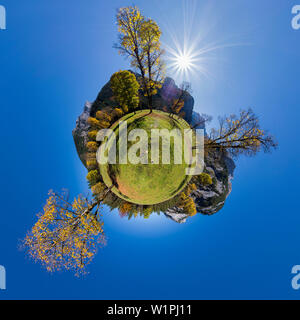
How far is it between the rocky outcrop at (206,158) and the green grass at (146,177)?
3.38 metres

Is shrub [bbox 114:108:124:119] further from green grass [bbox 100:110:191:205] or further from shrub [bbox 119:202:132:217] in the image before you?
shrub [bbox 119:202:132:217]

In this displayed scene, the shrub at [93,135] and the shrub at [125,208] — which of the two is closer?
the shrub at [93,135]

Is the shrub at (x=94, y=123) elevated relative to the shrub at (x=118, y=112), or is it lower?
lower

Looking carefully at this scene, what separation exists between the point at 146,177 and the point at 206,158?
9.20m

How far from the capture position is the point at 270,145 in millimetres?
13969

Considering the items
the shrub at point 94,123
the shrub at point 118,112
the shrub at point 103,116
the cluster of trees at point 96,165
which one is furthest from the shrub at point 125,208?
the shrub at point 118,112

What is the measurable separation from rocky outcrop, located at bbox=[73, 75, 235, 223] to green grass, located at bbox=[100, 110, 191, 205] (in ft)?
11.1

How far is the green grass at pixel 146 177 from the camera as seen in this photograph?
16.5 meters

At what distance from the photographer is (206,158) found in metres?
19.4

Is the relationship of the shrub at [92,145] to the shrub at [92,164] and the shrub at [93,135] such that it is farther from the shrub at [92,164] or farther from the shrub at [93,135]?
the shrub at [92,164]

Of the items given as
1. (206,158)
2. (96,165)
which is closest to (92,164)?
(96,165)

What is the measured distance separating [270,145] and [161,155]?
36.7ft

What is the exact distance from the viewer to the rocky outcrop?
1816 centimetres

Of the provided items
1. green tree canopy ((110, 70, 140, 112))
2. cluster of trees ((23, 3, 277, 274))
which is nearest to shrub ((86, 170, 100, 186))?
cluster of trees ((23, 3, 277, 274))
